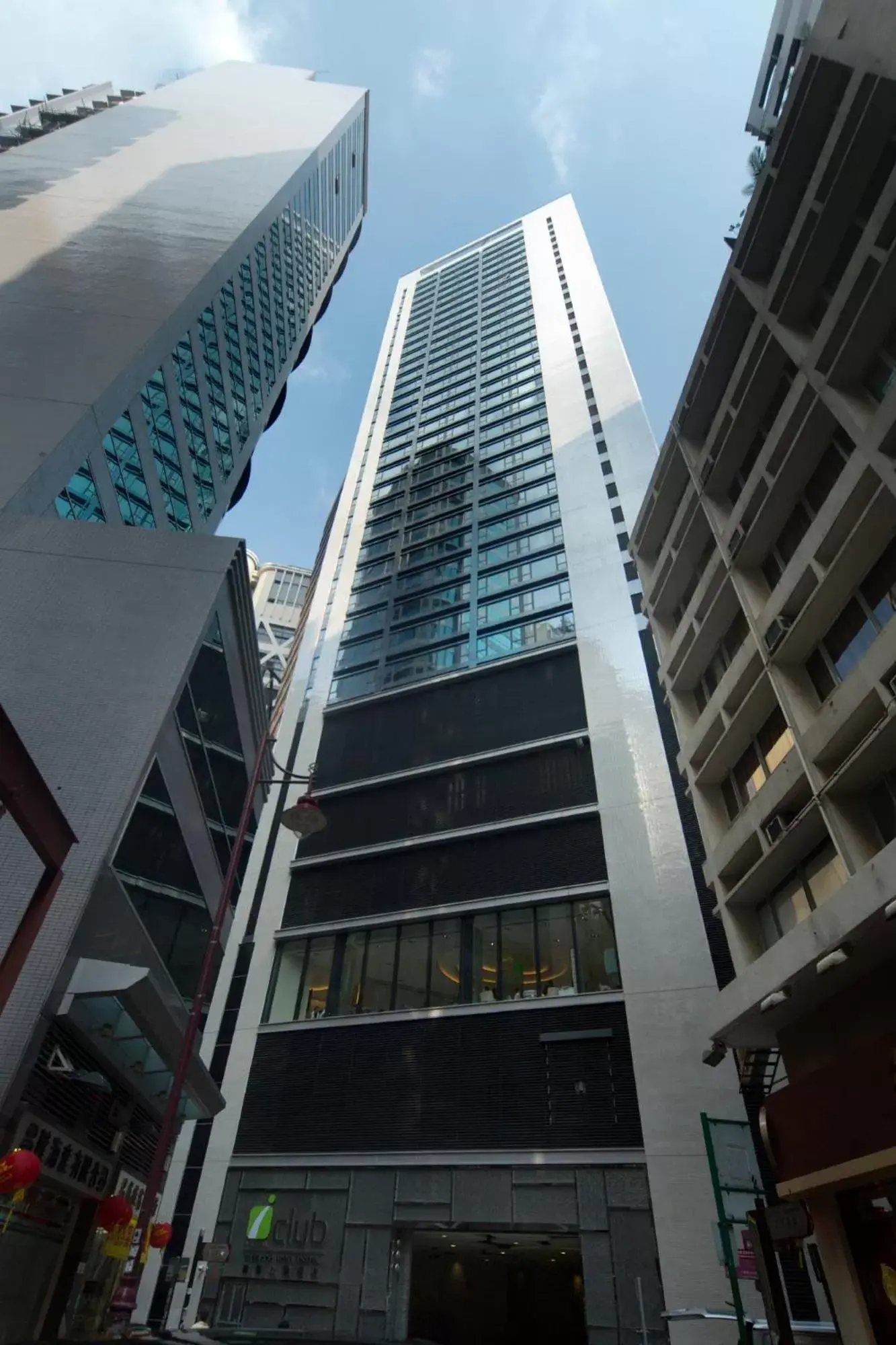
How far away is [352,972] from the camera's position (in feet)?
86.3

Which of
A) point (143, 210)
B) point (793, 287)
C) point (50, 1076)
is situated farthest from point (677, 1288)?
point (143, 210)

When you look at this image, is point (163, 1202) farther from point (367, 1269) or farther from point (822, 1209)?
point (822, 1209)

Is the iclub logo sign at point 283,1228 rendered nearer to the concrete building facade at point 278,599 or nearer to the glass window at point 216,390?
the glass window at point 216,390

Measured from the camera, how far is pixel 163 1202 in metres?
23.9

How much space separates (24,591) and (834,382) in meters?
17.2

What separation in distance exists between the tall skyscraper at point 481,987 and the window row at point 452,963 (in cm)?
9

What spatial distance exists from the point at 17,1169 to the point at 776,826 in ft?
46.5

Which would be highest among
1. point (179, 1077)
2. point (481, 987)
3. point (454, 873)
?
point (454, 873)

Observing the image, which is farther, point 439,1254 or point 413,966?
point 413,966

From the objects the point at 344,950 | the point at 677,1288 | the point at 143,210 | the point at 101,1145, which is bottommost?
the point at 677,1288

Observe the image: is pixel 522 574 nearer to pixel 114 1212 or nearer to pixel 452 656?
pixel 452 656

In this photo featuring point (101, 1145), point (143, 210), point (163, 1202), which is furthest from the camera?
point (143, 210)

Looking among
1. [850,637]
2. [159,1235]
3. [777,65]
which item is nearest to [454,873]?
[159,1235]

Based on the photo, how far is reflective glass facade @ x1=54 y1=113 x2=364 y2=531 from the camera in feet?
80.2
